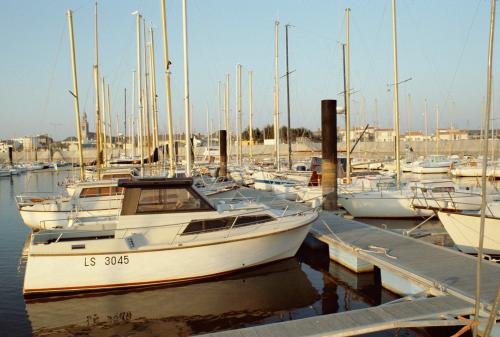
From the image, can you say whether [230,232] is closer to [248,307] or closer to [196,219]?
[196,219]

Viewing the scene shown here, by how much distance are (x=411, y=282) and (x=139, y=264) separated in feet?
19.5

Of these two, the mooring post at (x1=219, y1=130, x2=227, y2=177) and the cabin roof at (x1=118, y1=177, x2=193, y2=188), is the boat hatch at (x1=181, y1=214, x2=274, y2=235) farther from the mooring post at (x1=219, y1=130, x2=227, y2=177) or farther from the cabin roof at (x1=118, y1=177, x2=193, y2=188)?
the mooring post at (x1=219, y1=130, x2=227, y2=177)

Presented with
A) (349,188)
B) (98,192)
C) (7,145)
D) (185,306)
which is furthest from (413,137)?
(7,145)

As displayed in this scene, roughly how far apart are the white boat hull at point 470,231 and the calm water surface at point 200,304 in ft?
8.79

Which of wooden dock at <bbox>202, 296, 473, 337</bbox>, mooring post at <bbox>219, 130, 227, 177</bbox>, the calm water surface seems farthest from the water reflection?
mooring post at <bbox>219, 130, 227, 177</bbox>

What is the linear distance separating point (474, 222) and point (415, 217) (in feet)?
24.4

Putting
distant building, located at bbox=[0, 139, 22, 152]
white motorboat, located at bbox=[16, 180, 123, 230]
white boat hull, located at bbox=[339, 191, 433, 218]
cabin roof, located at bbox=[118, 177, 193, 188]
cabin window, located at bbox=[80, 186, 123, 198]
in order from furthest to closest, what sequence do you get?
distant building, located at bbox=[0, 139, 22, 152]
white boat hull, located at bbox=[339, 191, 433, 218]
cabin window, located at bbox=[80, 186, 123, 198]
white motorboat, located at bbox=[16, 180, 123, 230]
cabin roof, located at bbox=[118, 177, 193, 188]

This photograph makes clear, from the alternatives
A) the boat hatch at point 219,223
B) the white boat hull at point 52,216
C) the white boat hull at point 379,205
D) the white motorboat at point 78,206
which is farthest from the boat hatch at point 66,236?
the white boat hull at point 379,205

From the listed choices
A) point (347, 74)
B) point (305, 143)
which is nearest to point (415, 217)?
point (347, 74)

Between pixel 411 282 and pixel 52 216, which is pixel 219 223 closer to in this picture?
pixel 411 282

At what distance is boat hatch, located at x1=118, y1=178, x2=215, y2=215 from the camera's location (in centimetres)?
1110

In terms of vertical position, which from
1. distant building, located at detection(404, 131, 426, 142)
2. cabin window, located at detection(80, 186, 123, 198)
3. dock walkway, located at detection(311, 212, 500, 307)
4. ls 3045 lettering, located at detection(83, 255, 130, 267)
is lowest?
dock walkway, located at detection(311, 212, 500, 307)

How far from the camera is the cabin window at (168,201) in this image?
1117cm

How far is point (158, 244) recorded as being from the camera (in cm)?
1067
